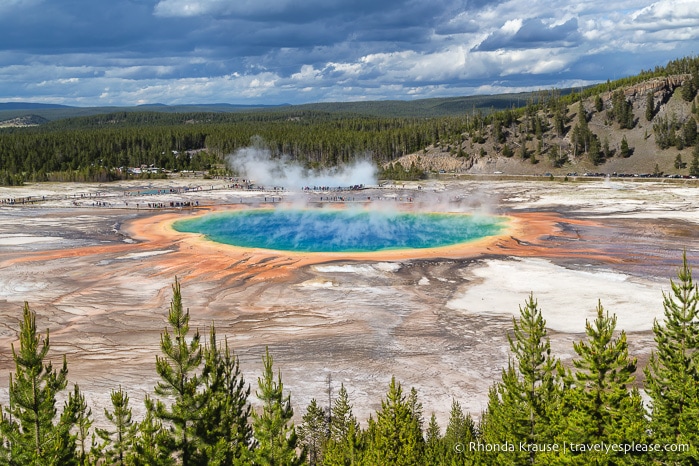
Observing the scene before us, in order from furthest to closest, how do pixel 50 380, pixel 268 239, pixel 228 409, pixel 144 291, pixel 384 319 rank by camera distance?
pixel 268 239
pixel 144 291
pixel 384 319
pixel 228 409
pixel 50 380

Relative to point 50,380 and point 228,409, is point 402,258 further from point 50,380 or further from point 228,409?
point 50,380

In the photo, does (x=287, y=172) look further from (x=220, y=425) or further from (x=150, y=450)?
(x=150, y=450)

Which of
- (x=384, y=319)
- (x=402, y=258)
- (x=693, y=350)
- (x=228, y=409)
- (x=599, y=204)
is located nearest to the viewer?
(x=228, y=409)

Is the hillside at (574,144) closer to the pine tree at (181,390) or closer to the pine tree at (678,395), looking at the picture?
the pine tree at (678,395)

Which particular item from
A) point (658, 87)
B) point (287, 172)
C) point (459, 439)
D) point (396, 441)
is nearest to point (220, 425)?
point (396, 441)

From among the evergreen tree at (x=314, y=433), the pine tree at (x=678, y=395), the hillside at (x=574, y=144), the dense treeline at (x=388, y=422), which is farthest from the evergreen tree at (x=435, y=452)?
the hillside at (x=574, y=144)

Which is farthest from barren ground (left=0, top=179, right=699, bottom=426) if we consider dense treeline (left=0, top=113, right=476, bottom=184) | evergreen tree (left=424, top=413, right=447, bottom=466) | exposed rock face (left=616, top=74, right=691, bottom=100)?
dense treeline (left=0, top=113, right=476, bottom=184)

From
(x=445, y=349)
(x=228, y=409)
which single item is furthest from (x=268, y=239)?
(x=228, y=409)
